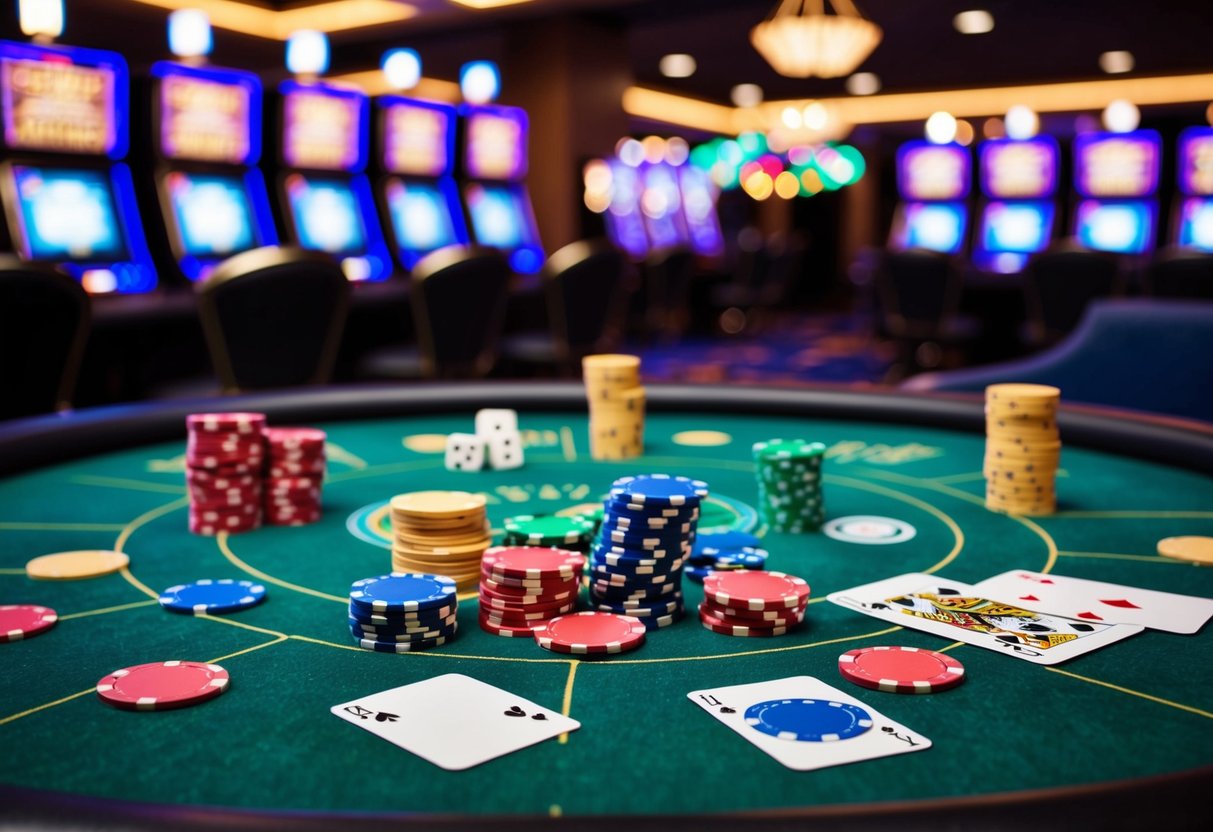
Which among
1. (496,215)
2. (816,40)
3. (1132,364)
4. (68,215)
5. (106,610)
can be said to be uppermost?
(816,40)

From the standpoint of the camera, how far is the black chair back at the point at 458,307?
499 cm

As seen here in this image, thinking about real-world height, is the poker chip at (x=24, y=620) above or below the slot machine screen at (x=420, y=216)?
below

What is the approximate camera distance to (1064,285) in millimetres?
6961

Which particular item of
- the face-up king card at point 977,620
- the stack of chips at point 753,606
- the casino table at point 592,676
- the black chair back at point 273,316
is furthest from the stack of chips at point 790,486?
the black chair back at point 273,316

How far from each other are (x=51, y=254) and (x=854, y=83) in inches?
460

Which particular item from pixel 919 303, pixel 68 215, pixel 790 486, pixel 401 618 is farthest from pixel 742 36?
pixel 401 618

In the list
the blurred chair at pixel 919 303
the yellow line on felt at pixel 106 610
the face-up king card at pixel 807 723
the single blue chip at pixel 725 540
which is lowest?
the yellow line on felt at pixel 106 610

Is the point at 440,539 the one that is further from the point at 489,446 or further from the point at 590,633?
the point at 489,446

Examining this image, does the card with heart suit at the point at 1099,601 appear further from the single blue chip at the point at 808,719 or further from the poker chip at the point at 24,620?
the poker chip at the point at 24,620

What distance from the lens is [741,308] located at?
13195mm

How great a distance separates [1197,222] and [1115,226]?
25.2 inches

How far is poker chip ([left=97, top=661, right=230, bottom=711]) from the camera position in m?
0.99

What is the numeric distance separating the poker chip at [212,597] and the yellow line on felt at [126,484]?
0.63 m

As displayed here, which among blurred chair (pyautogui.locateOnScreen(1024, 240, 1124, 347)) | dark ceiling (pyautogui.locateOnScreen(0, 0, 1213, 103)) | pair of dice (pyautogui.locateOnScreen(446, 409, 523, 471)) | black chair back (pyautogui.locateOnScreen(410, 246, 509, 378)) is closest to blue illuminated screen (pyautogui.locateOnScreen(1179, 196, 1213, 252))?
dark ceiling (pyautogui.locateOnScreen(0, 0, 1213, 103))
